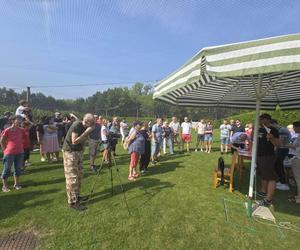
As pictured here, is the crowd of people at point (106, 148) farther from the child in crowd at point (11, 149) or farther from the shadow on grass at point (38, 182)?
the shadow on grass at point (38, 182)

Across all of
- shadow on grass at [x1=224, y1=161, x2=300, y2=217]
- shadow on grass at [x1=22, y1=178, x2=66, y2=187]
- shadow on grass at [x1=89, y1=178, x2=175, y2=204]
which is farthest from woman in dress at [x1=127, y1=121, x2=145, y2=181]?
shadow on grass at [x1=224, y1=161, x2=300, y2=217]

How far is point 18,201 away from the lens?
5.51 m

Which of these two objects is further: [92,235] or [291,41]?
[92,235]

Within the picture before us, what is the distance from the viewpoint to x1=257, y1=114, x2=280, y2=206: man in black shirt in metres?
5.59

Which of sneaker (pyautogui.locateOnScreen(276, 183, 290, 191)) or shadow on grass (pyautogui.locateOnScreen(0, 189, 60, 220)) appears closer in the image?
shadow on grass (pyautogui.locateOnScreen(0, 189, 60, 220))

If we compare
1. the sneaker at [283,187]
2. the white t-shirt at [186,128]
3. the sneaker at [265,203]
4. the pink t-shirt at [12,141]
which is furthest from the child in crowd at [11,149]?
the white t-shirt at [186,128]

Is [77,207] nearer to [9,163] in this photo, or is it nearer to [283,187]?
[9,163]

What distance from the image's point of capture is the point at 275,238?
4.20 meters

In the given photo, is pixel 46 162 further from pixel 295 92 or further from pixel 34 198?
pixel 295 92

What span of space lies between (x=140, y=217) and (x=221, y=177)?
2.98 metres

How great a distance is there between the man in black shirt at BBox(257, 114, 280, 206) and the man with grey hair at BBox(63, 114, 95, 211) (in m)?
3.82

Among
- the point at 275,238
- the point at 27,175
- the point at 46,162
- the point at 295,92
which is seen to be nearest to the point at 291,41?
the point at 275,238

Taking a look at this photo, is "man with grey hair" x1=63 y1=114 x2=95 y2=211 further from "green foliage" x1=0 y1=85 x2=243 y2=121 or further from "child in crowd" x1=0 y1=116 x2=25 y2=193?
"green foliage" x1=0 y1=85 x2=243 y2=121

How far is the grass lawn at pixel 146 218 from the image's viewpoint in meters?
4.00
